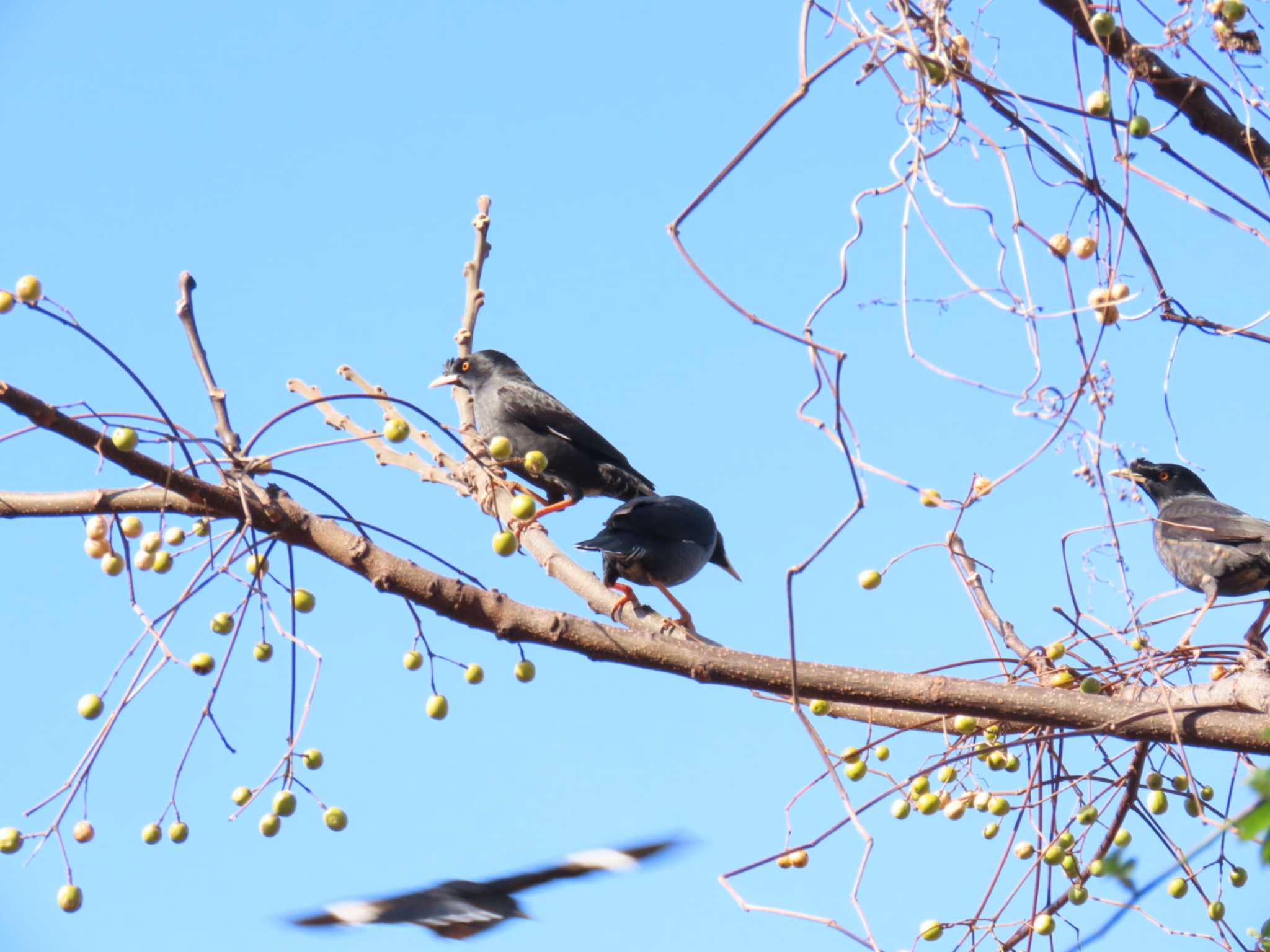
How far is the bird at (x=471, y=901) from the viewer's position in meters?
2.63

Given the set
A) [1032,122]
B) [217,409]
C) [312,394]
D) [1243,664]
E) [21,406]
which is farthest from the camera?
[312,394]

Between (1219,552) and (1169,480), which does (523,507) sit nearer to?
(1219,552)

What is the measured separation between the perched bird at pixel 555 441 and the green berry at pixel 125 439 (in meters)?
3.73

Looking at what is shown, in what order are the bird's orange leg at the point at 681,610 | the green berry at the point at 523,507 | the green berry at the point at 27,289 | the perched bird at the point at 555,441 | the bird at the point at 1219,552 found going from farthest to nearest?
the perched bird at the point at 555,441
the bird at the point at 1219,552
the bird's orange leg at the point at 681,610
the green berry at the point at 523,507
the green berry at the point at 27,289

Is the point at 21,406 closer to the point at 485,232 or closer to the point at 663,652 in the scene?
the point at 663,652

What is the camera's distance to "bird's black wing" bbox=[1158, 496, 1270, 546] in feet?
20.2

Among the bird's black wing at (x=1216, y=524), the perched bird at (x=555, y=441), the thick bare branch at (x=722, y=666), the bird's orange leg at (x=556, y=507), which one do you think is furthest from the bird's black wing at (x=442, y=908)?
the bird's black wing at (x=1216, y=524)

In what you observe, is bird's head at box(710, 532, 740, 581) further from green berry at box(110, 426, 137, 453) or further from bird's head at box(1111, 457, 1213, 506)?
green berry at box(110, 426, 137, 453)

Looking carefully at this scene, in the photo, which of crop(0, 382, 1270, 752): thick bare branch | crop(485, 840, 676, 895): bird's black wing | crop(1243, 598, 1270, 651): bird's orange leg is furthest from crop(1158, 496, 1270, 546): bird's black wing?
crop(485, 840, 676, 895): bird's black wing

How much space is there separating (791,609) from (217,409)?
158 cm

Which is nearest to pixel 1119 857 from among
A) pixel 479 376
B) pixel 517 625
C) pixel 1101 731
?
pixel 1101 731

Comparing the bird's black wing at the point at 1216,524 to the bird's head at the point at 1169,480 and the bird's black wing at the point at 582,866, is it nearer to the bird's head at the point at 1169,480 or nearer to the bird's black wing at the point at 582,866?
the bird's head at the point at 1169,480

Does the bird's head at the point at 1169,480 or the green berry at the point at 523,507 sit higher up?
the bird's head at the point at 1169,480

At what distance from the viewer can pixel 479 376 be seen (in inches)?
278
